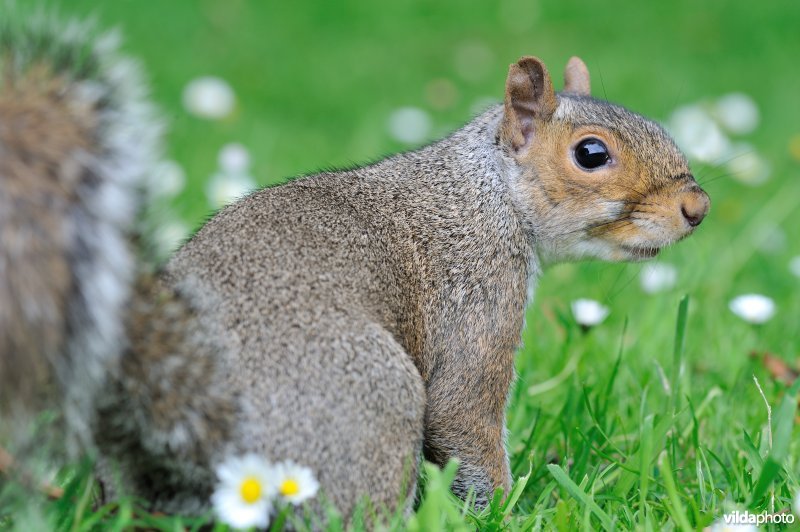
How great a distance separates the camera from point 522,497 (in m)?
2.03

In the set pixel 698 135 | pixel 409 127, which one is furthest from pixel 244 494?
pixel 409 127

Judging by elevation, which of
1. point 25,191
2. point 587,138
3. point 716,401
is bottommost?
point 716,401

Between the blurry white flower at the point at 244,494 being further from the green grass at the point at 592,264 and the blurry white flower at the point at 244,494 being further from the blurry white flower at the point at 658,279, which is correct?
the blurry white flower at the point at 658,279

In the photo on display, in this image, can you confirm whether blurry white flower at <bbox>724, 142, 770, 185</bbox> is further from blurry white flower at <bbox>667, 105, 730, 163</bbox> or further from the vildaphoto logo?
the vildaphoto logo

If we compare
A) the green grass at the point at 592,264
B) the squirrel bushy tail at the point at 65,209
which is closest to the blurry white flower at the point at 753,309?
the green grass at the point at 592,264

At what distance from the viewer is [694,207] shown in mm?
2125

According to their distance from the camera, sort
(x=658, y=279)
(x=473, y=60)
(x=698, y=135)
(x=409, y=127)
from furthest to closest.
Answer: (x=473, y=60), (x=409, y=127), (x=698, y=135), (x=658, y=279)

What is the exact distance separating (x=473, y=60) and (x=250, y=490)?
4.84 meters

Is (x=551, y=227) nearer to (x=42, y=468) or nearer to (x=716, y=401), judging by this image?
(x=716, y=401)

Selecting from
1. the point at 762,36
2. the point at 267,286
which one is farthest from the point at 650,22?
the point at 267,286

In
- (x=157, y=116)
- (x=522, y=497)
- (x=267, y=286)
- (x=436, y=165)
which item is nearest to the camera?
(x=157, y=116)

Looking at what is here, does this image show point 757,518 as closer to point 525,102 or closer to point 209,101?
point 525,102

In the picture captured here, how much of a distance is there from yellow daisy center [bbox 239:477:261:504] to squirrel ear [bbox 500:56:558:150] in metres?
1.00

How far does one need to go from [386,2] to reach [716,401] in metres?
4.79
